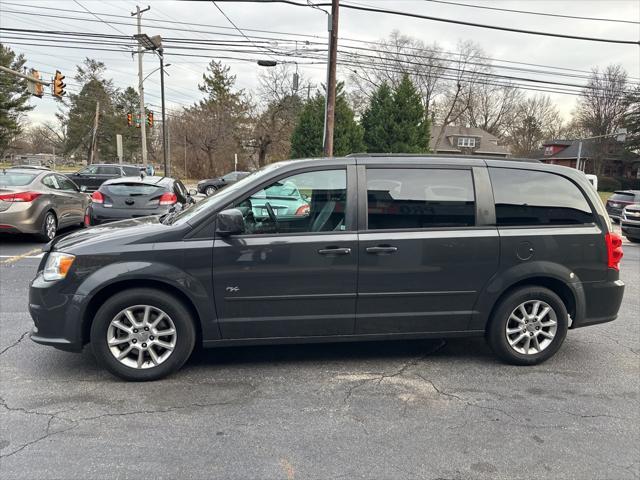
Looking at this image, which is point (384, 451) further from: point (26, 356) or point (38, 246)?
point (38, 246)

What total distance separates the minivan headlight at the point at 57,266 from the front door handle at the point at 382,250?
2257mm

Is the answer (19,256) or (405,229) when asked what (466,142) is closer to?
(19,256)

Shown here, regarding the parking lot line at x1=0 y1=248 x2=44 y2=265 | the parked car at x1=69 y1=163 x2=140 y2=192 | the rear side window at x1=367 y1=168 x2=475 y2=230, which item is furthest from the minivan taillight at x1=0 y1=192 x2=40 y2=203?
the parked car at x1=69 y1=163 x2=140 y2=192

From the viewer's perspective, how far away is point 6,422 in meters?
2.91

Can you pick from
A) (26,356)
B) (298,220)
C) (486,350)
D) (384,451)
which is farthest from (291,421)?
(26,356)

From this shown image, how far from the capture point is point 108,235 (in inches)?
139

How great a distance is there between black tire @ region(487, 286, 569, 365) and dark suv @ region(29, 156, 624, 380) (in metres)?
0.01

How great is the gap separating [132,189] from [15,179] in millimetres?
2312

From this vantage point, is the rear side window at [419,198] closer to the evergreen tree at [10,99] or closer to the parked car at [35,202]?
the parked car at [35,202]

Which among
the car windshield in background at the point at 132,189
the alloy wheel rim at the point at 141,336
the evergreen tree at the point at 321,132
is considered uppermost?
the evergreen tree at the point at 321,132

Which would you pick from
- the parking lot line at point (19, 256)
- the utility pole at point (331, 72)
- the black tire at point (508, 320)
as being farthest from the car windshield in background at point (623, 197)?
the parking lot line at point (19, 256)

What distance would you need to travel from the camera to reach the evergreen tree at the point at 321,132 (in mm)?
24453

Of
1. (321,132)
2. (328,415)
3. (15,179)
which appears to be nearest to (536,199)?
(328,415)

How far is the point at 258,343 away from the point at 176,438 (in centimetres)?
102
